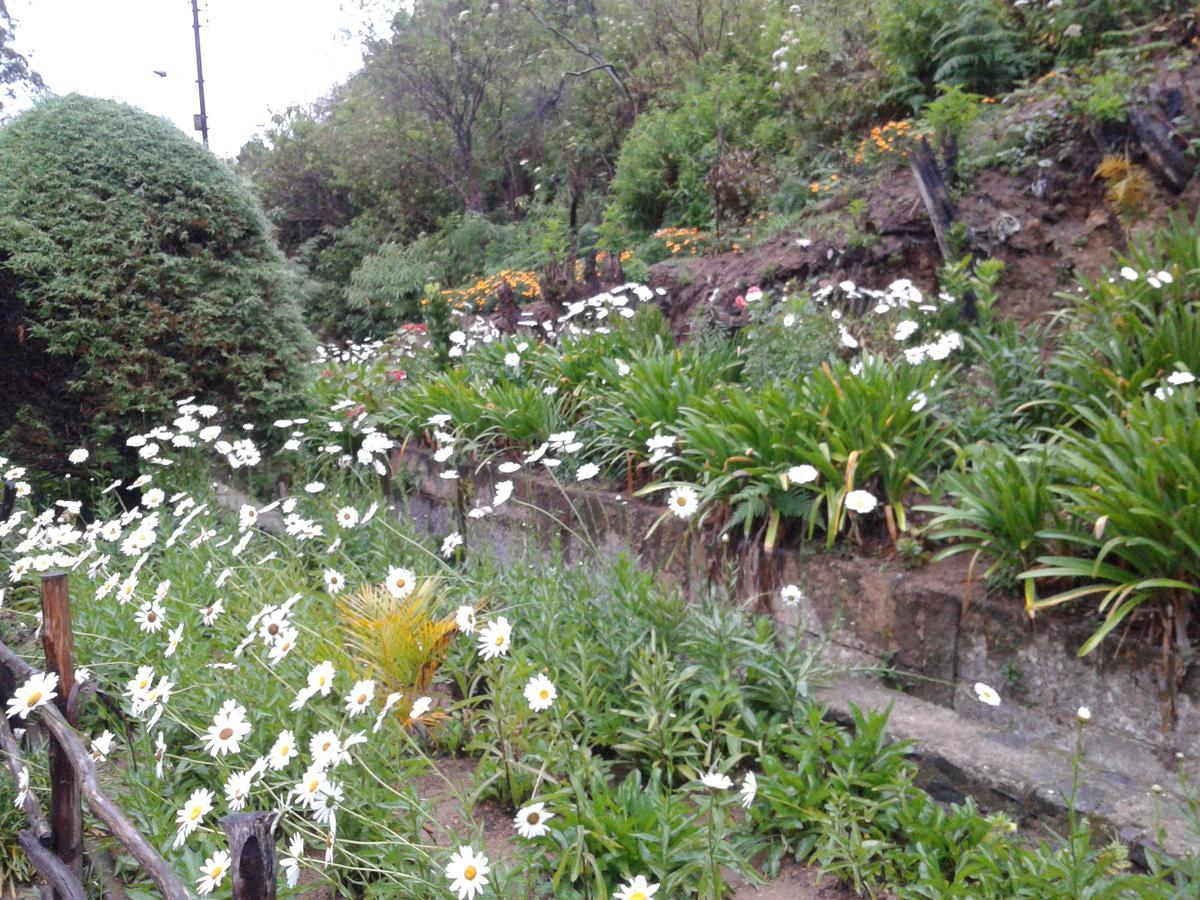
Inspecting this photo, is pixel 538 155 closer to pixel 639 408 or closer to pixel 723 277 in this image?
pixel 723 277

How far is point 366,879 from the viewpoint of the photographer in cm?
271

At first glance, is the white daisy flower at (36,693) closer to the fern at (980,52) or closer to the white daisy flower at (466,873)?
the white daisy flower at (466,873)

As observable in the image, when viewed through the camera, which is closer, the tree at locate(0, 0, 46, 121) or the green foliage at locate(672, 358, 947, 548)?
the green foliage at locate(672, 358, 947, 548)

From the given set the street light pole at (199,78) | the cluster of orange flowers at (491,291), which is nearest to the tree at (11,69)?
the street light pole at (199,78)

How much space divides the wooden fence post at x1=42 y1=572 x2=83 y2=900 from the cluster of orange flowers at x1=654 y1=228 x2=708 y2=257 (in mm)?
6324

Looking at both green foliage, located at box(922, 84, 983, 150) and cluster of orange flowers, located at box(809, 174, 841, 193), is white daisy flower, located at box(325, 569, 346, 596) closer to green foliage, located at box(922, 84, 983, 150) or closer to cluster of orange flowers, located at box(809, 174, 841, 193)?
green foliage, located at box(922, 84, 983, 150)

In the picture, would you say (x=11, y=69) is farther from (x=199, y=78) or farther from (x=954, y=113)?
(x=954, y=113)

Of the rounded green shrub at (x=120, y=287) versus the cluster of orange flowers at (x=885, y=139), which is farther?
the cluster of orange flowers at (x=885, y=139)

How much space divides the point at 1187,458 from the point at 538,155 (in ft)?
51.1

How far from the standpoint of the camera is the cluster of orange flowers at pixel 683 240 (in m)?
8.52

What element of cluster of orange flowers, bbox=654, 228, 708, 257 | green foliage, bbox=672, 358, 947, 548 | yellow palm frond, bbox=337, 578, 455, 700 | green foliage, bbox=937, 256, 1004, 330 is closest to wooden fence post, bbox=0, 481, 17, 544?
yellow palm frond, bbox=337, 578, 455, 700

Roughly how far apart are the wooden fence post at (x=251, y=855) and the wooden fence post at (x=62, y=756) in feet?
2.91


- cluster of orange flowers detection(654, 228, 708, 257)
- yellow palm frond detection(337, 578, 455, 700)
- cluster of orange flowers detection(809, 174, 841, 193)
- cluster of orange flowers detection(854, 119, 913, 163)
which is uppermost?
cluster of orange flowers detection(854, 119, 913, 163)

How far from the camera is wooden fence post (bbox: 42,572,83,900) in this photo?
2.61 meters
